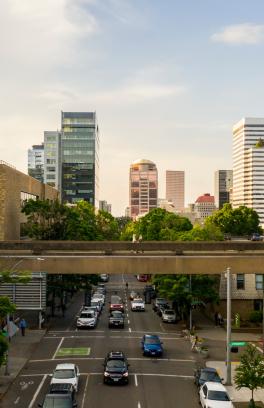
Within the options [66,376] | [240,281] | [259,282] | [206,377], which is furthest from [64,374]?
[259,282]

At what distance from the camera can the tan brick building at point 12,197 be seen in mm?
61344

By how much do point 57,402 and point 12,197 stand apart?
38.2m

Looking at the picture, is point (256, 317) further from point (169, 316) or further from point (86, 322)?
point (86, 322)

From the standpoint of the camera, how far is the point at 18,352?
153 ft

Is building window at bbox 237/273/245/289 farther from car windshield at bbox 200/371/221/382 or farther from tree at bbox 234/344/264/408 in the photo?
tree at bbox 234/344/264/408

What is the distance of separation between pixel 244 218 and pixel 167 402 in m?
112

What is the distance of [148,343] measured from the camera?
151ft

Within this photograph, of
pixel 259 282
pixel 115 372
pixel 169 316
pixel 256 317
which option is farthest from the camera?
pixel 259 282

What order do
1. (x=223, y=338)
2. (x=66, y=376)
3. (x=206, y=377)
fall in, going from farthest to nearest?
(x=223, y=338), (x=206, y=377), (x=66, y=376)

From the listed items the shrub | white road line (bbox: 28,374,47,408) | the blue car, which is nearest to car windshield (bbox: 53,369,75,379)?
white road line (bbox: 28,374,47,408)

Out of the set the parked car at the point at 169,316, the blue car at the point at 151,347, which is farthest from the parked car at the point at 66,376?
the parked car at the point at 169,316

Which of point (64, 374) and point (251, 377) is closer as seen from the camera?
point (251, 377)

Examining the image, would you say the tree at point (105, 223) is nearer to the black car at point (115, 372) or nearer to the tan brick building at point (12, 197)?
the tan brick building at point (12, 197)

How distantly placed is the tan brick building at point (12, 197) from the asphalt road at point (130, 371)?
11945mm
